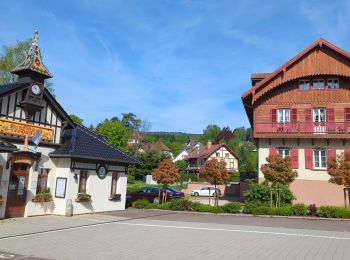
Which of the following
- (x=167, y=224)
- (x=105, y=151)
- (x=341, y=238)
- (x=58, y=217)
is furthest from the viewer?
(x=105, y=151)

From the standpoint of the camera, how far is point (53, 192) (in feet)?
62.1

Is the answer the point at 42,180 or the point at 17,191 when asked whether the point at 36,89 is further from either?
the point at 17,191

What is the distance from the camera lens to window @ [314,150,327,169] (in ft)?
85.8

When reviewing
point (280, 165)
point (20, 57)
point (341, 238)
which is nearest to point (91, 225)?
point (341, 238)

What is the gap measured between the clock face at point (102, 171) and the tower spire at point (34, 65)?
19.3 feet

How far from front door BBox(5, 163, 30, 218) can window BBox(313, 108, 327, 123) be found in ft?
67.1

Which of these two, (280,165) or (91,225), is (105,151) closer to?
(91,225)

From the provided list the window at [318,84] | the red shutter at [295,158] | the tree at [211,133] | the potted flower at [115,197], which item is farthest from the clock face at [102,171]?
the tree at [211,133]

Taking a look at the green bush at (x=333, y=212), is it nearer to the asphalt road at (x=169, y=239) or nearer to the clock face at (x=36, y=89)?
the asphalt road at (x=169, y=239)

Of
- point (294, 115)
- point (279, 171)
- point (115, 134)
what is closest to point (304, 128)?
point (294, 115)

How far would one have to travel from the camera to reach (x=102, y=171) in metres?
20.9

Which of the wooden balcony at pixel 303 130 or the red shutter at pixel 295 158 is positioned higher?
the wooden balcony at pixel 303 130

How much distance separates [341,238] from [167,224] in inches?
285

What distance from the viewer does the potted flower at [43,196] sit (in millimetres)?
17781
